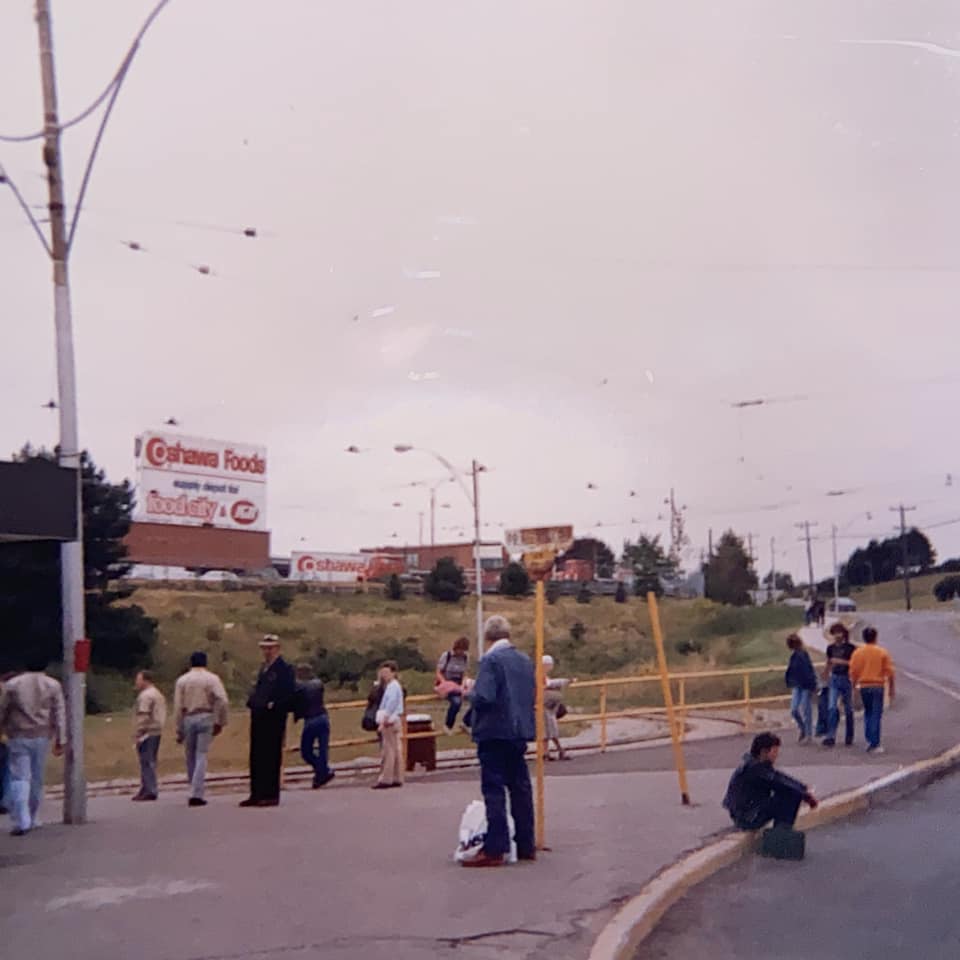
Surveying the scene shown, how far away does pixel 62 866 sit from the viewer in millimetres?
9453

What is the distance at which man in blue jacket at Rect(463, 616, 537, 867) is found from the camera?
352 inches

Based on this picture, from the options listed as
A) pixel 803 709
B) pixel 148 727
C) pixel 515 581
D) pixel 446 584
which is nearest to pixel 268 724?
pixel 148 727

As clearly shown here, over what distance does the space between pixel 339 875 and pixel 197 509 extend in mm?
59725

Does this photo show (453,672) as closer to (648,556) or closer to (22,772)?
(22,772)

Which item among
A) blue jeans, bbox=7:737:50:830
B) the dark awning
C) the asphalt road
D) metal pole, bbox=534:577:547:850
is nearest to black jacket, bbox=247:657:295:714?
blue jeans, bbox=7:737:50:830

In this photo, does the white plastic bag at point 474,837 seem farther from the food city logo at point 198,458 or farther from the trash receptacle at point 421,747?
the food city logo at point 198,458

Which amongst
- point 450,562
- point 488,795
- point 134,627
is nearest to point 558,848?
point 488,795

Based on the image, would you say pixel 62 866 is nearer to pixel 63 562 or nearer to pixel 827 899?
pixel 63 562

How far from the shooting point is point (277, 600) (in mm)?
69062

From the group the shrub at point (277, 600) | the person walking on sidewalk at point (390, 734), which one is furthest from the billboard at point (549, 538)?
the shrub at point (277, 600)

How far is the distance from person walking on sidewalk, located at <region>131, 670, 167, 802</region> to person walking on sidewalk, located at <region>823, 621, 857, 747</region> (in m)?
8.51

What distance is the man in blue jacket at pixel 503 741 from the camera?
895cm

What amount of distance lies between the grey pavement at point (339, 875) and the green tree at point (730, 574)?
239 ft

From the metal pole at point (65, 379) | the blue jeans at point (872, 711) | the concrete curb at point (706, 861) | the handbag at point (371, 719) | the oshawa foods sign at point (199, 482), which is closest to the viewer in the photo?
the concrete curb at point (706, 861)
